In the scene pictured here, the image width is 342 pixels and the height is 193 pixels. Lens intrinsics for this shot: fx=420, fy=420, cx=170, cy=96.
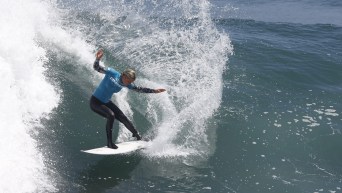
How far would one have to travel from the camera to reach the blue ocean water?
28.1 ft

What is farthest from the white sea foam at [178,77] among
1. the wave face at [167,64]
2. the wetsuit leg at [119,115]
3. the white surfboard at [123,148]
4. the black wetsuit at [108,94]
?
the black wetsuit at [108,94]

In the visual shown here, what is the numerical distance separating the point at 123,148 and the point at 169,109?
109 inches

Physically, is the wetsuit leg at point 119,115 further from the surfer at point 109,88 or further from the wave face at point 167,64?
the wave face at point 167,64

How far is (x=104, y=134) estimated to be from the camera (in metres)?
9.86

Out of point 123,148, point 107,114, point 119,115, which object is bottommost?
point 123,148

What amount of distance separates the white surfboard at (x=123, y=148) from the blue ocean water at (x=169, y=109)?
0.73ft

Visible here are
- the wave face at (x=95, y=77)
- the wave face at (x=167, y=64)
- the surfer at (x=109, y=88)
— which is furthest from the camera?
the wave face at (x=167, y=64)

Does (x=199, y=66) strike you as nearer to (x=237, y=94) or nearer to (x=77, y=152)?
(x=237, y=94)

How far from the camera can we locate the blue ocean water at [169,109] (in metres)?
8.55

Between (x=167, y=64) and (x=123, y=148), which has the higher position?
(x=167, y=64)

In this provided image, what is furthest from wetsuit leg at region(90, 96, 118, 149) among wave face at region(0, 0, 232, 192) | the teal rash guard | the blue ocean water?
wave face at region(0, 0, 232, 192)

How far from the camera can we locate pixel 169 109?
1152 cm

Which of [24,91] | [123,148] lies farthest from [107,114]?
[24,91]

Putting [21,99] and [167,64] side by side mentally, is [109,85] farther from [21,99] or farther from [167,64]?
[167,64]
